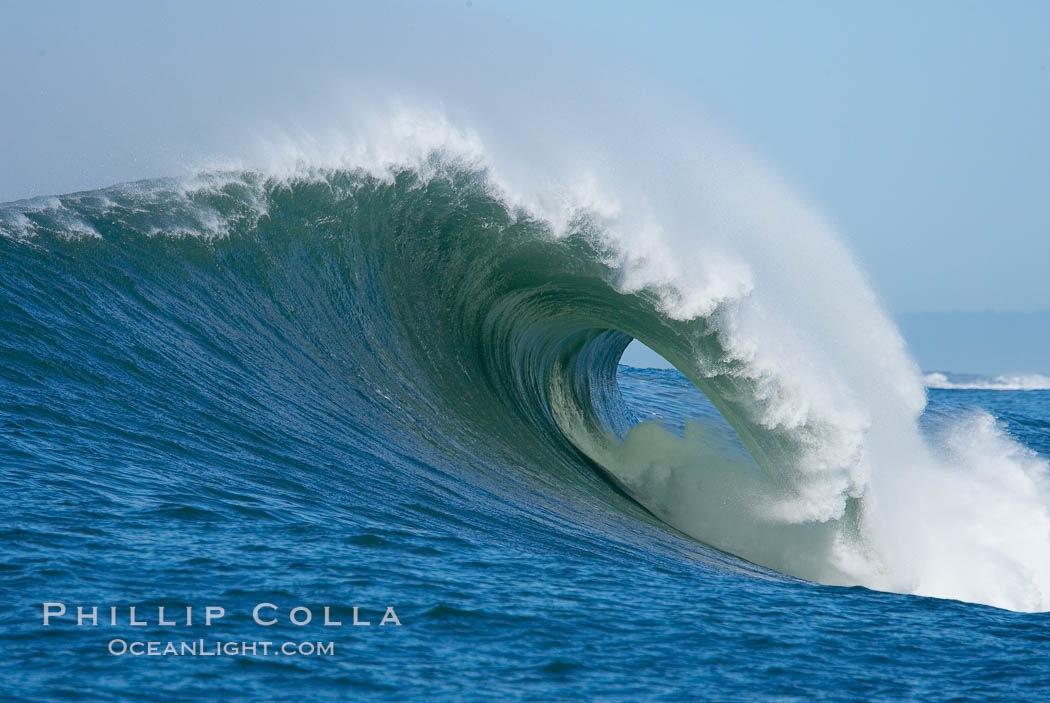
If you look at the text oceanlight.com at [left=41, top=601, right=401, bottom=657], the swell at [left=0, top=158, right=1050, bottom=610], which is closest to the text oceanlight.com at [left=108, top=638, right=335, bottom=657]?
the text oceanlight.com at [left=41, top=601, right=401, bottom=657]

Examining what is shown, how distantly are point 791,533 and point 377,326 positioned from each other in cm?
465

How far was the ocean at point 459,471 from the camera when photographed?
15.5 feet

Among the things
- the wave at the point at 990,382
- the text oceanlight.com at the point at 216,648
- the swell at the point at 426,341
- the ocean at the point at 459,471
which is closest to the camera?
the text oceanlight.com at the point at 216,648

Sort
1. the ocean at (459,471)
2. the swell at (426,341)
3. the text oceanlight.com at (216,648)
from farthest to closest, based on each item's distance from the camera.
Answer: the swell at (426,341) → the ocean at (459,471) → the text oceanlight.com at (216,648)

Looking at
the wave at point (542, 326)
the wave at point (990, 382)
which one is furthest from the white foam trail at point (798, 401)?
the wave at point (990, 382)

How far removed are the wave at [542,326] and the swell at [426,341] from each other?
30 millimetres

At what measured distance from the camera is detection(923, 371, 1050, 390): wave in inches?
2068

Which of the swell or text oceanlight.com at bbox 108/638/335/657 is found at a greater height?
the swell

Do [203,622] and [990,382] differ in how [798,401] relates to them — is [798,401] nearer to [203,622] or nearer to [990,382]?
[203,622]

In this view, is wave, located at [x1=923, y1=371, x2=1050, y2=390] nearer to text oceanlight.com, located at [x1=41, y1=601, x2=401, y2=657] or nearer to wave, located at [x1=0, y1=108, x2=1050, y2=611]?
wave, located at [x1=0, y1=108, x2=1050, y2=611]

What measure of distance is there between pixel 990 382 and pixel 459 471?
2087 inches

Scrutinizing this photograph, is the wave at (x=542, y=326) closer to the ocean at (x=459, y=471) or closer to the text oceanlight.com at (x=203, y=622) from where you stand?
the ocean at (x=459, y=471)

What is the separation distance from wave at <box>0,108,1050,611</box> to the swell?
30mm

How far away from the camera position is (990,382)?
54.9 m
